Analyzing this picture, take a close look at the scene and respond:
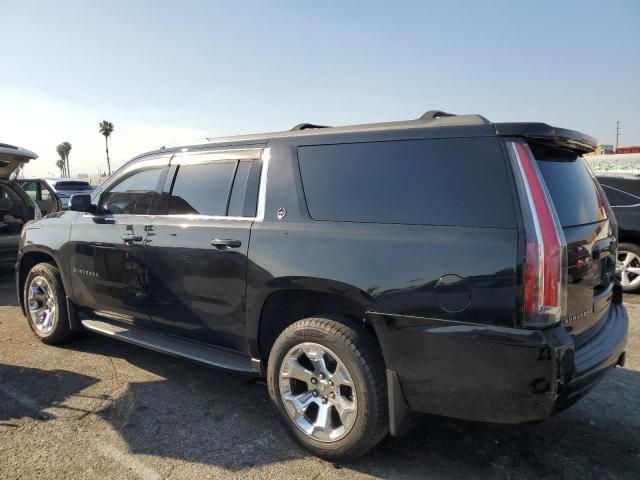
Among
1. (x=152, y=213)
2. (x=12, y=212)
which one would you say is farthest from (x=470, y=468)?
(x=12, y=212)

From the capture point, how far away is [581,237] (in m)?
2.60

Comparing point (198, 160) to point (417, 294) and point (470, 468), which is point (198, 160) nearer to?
point (417, 294)

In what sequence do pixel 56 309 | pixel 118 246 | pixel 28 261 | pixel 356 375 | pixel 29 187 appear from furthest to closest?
1. pixel 29 187
2. pixel 28 261
3. pixel 56 309
4. pixel 118 246
5. pixel 356 375

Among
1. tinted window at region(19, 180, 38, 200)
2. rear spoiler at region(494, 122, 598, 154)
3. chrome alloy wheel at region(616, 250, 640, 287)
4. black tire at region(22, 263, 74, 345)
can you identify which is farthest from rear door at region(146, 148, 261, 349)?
tinted window at region(19, 180, 38, 200)

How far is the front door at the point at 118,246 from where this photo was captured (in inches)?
154

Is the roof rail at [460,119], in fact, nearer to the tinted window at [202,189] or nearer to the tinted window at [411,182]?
the tinted window at [411,182]

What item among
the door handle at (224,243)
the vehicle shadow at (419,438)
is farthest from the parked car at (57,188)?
the door handle at (224,243)

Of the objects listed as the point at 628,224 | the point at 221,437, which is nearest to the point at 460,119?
the point at 221,437

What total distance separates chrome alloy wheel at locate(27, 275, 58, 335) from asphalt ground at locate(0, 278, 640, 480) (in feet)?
2.23

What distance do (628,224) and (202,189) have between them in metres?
5.83

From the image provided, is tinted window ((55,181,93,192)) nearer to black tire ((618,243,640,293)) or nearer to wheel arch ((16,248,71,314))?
wheel arch ((16,248,71,314))

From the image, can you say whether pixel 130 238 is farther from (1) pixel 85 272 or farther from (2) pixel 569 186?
(2) pixel 569 186

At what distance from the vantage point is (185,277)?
3.52m

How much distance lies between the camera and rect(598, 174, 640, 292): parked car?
22.0 ft
